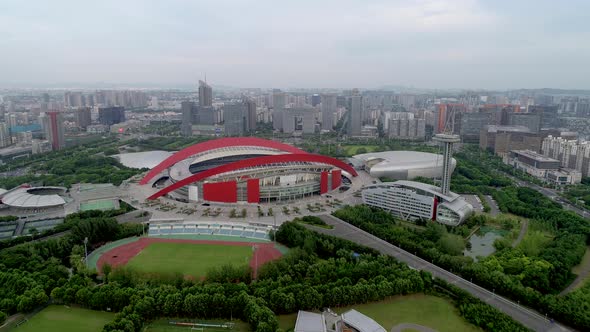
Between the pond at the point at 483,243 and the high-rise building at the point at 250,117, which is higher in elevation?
the high-rise building at the point at 250,117

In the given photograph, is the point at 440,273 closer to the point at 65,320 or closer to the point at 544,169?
the point at 65,320

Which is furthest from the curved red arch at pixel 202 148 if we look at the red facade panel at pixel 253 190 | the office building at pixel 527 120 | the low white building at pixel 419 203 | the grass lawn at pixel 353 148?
the office building at pixel 527 120

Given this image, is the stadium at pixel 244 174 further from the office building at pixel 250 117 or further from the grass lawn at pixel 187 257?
the office building at pixel 250 117

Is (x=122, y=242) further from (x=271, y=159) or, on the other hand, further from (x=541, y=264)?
(x=541, y=264)

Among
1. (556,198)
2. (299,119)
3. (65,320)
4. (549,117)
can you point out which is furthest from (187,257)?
(549,117)

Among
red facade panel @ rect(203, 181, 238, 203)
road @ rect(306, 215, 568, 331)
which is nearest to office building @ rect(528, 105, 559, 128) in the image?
road @ rect(306, 215, 568, 331)

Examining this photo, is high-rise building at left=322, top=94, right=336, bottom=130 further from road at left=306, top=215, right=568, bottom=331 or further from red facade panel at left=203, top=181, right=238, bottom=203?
road at left=306, top=215, right=568, bottom=331
